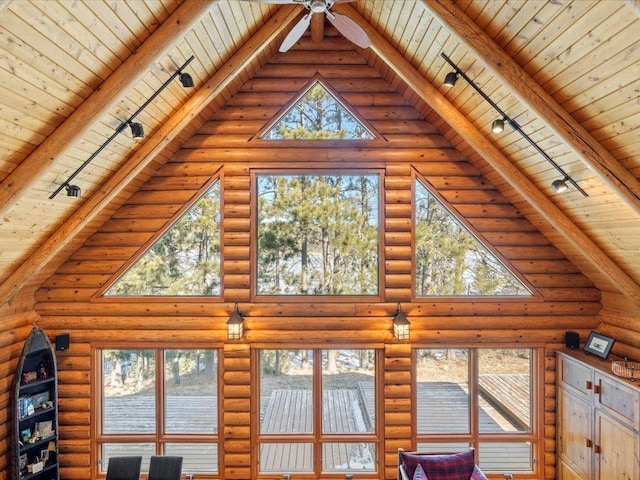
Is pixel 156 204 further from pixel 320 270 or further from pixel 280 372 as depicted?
pixel 280 372

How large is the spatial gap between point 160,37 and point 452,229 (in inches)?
161

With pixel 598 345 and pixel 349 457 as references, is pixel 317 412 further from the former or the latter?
pixel 598 345

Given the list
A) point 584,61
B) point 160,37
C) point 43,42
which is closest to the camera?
point 43,42

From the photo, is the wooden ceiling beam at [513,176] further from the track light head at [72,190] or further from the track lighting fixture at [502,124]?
the track light head at [72,190]

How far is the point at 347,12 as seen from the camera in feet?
13.7

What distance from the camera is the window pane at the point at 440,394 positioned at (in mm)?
5273

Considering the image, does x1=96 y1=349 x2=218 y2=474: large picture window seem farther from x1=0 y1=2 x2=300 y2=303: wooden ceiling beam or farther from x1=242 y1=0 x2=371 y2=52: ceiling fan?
x1=242 y1=0 x2=371 y2=52: ceiling fan

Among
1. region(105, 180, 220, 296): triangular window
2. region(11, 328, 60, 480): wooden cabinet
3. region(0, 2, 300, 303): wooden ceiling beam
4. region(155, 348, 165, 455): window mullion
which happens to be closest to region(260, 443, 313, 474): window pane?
region(155, 348, 165, 455): window mullion

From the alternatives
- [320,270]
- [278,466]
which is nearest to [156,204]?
[320,270]

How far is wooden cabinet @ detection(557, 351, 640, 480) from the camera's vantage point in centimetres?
396

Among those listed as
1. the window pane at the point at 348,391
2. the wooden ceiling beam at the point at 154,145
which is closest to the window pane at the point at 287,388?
the window pane at the point at 348,391

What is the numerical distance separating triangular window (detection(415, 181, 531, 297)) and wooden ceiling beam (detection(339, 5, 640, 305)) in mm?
994

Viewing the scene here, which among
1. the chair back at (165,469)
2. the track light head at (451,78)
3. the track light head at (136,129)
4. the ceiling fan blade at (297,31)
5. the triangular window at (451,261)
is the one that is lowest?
the chair back at (165,469)

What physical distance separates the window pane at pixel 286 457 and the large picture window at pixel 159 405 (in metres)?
0.69
